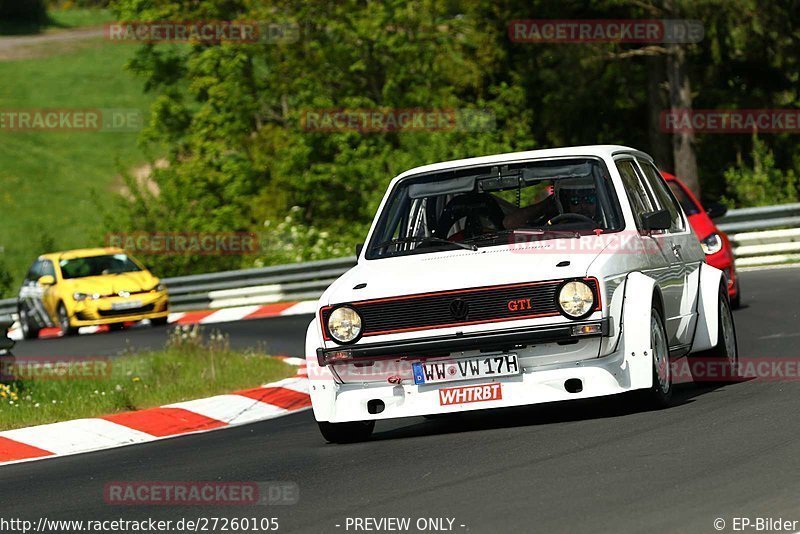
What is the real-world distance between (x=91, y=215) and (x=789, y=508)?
53.8 meters

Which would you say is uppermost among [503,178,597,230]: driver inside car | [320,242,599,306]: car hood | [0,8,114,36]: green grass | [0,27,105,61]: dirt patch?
[0,8,114,36]: green grass

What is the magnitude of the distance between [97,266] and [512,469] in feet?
70.9

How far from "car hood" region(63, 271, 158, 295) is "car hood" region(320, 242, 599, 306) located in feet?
57.6

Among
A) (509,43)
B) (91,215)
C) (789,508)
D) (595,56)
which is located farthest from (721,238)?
(91,215)

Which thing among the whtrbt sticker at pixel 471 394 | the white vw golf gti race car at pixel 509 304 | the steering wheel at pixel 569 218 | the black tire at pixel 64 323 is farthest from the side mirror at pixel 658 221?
the black tire at pixel 64 323

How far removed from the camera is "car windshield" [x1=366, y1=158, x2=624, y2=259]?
1030 cm

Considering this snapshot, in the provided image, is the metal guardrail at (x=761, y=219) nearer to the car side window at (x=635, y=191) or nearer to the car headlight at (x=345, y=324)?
the car side window at (x=635, y=191)

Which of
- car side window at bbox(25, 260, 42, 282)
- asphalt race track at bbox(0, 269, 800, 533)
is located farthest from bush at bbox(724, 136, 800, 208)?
asphalt race track at bbox(0, 269, 800, 533)

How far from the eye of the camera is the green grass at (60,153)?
5572 centimetres

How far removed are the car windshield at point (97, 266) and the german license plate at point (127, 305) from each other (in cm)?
130

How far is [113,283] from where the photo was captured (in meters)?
27.4

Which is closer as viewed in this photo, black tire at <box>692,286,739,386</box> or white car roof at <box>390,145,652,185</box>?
white car roof at <box>390,145,652,185</box>

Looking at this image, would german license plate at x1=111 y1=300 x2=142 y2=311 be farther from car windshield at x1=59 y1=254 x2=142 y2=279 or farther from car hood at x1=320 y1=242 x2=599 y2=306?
car hood at x1=320 y1=242 x2=599 y2=306

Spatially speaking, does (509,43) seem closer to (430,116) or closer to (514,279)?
(430,116)
